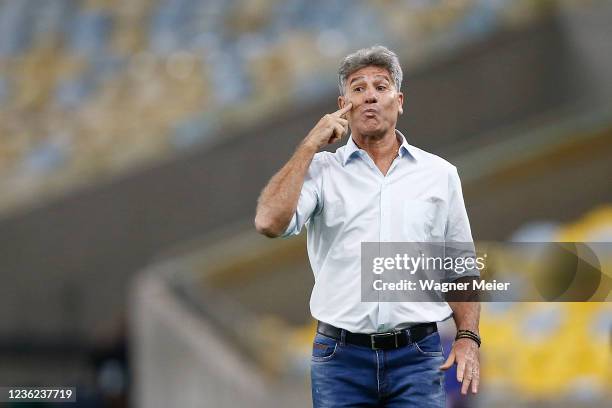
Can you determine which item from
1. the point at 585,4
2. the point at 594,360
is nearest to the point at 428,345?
the point at 594,360

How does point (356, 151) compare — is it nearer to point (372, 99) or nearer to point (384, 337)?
point (372, 99)

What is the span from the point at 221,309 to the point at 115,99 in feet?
8.62

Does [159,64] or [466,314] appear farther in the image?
[159,64]

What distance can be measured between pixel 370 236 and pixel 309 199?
19 centimetres

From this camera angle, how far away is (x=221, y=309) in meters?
8.43

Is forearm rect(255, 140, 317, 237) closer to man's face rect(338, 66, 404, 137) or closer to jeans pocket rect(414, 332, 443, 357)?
man's face rect(338, 66, 404, 137)

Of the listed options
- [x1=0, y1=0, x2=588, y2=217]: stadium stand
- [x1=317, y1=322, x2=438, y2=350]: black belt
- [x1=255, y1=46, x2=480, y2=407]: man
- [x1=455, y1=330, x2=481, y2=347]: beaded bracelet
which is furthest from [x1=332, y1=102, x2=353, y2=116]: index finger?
[x1=0, y1=0, x2=588, y2=217]: stadium stand

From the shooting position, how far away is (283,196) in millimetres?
3180

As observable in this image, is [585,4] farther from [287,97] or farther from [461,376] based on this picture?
[461,376]

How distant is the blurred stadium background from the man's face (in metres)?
4.12

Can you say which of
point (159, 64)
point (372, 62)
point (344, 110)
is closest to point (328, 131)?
point (344, 110)

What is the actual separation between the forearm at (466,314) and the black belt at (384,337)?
124 millimetres

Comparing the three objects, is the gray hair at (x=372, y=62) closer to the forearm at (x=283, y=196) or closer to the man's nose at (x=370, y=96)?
the man's nose at (x=370, y=96)

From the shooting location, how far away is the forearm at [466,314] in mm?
3389
